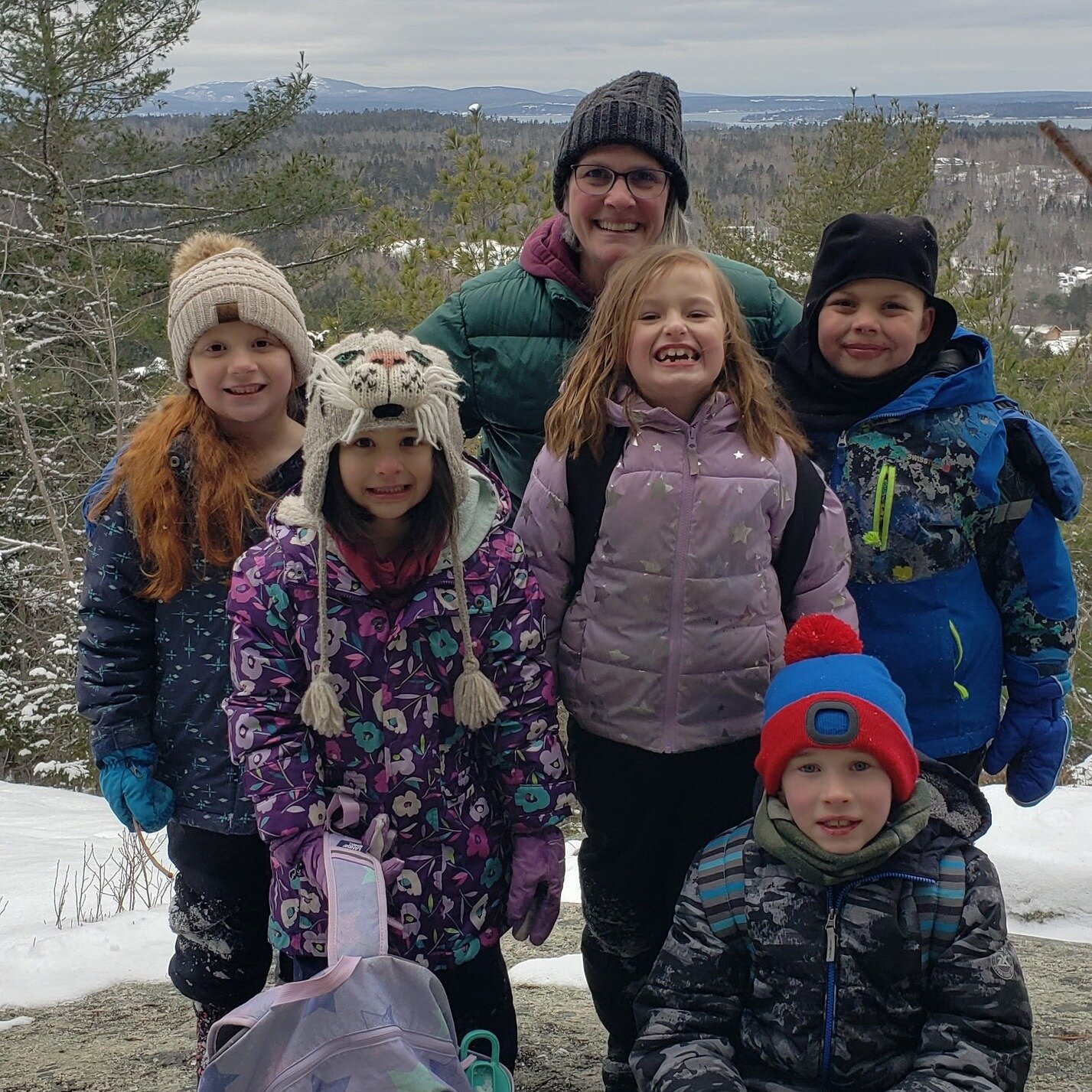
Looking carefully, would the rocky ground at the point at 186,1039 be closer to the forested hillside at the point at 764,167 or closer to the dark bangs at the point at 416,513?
the dark bangs at the point at 416,513

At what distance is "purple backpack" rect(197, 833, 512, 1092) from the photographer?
1825mm

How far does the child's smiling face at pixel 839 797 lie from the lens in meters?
1.99

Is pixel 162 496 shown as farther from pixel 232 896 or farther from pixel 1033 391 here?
pixel 1033 391

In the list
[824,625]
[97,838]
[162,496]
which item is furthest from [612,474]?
[97,838]

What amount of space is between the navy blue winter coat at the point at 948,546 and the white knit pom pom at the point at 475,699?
3.01ft

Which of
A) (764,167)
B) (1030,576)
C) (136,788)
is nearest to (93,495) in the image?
(136,788)

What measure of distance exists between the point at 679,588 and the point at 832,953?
75 centimetres

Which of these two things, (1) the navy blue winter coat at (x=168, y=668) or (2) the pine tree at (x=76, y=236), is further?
(2) the pine tree at (x=76, y=236)

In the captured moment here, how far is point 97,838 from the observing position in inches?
279

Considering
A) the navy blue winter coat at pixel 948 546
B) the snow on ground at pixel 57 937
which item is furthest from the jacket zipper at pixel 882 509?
the snow on ground at pixel 57 937

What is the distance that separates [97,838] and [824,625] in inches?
244

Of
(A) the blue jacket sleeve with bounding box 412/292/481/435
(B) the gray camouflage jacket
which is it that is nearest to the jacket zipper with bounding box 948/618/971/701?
(B) the gray camouflage jacket

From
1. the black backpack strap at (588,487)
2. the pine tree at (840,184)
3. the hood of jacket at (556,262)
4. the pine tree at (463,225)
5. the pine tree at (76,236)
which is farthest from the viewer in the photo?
the pine tree at (840,184)

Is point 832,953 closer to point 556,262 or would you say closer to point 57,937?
point 556,262
